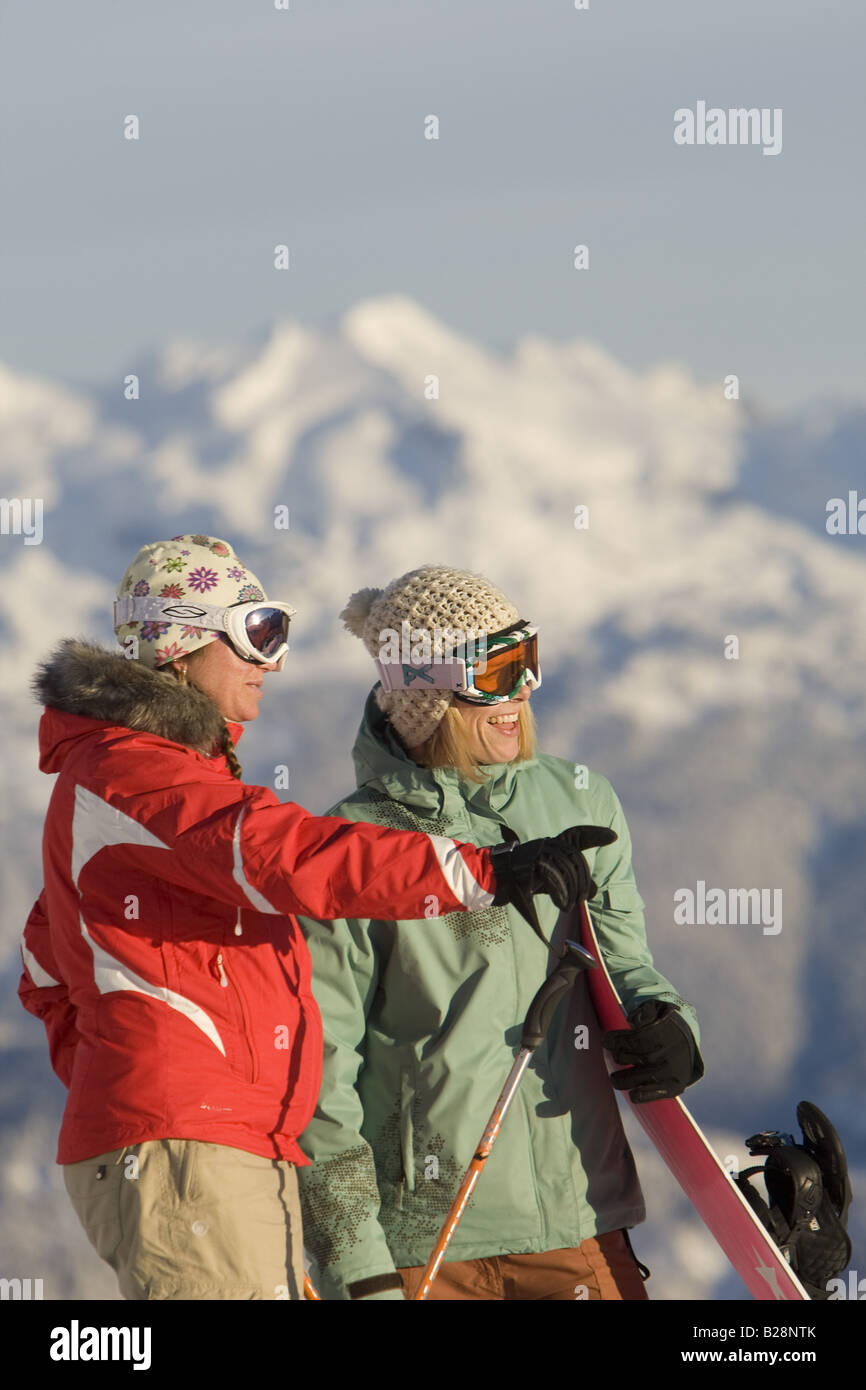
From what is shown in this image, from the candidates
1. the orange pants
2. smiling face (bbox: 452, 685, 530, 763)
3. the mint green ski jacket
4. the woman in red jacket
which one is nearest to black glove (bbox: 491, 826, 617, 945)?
the woman in red jacket

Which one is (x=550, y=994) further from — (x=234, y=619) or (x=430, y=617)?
(x=234, y=619)

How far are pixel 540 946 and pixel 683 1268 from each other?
68.3ft

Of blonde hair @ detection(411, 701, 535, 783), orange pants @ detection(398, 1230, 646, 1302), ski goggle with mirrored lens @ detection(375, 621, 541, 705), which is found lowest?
orange pants @ detection(398, 1230, 646, 1302)

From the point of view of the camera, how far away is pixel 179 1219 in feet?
11.9

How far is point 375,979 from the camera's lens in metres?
4.50

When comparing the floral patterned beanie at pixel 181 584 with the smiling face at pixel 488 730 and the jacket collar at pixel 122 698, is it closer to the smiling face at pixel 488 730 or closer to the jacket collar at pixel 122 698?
the jacket collar at pixel 122 698

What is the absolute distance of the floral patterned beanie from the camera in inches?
164

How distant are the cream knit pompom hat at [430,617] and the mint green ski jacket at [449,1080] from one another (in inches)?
5.4

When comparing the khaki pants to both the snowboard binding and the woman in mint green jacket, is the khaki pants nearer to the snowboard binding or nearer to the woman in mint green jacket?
the woman in mint green jacket

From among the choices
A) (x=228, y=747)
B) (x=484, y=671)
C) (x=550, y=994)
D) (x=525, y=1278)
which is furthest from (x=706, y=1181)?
(x=228, y=747)

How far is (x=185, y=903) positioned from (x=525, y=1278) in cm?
134

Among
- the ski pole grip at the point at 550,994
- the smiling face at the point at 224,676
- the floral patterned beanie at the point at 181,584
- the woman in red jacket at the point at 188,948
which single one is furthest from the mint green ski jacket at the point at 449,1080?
the floral patterned beanie at the point at 181,584

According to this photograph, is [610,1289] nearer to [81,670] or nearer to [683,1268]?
[81,670]

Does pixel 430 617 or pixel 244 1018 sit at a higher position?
pixel 430 617
